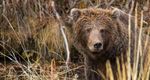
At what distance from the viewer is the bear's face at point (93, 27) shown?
20.0 feet

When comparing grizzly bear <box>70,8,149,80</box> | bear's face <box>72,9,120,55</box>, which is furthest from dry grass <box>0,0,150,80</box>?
bear's face <box>72,9,120,55</box>

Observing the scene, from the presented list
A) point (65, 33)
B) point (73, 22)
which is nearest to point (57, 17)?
point (65, 33)

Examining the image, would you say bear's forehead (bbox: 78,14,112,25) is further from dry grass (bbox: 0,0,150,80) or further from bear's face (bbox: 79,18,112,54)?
dry grass (bbox: 0,0,150,80)

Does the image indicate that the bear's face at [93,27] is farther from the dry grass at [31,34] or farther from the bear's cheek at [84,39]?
the dry grass at [31,34]

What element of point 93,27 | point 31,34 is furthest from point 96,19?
point 31,34

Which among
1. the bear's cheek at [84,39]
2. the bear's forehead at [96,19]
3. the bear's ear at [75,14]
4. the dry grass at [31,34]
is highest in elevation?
the bear's ear at [75,14]

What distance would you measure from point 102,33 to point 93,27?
13 cm

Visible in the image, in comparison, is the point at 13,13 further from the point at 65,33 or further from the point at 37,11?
the point at 65,33

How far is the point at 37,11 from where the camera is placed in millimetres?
9039

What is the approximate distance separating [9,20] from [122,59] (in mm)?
3293

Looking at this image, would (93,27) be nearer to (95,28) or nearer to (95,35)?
(95,28)

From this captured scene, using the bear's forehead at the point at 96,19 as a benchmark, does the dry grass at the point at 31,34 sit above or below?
below

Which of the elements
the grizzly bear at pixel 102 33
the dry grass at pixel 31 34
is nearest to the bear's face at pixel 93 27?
the grizzly bear at pixel 102 33

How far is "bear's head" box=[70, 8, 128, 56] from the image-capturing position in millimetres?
6132
